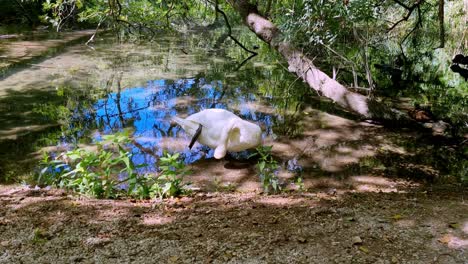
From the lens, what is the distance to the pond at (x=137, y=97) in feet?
19.9

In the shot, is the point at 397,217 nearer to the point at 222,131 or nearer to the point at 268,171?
the point at 268,171

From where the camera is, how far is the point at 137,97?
818cm

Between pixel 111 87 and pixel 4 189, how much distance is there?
4855 mm

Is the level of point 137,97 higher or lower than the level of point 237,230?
higher

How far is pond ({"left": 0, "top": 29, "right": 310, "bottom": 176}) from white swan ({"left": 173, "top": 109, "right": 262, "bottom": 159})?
1.09 ft

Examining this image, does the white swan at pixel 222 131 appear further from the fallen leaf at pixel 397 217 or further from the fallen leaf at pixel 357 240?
the fallen leaf at pixel 357 240

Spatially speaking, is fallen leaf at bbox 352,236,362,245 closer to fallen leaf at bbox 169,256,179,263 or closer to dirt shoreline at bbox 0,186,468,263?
dirt shoreline at bbox 0,186,468,263

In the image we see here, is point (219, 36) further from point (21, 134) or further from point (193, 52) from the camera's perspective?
point (21, 134)

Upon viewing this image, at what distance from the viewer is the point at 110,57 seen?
12.2 metres

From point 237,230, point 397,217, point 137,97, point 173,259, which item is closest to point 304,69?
point 137,97

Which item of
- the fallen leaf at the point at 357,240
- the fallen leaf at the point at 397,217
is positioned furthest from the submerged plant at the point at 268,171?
the fallen leaf at the point at 357,240

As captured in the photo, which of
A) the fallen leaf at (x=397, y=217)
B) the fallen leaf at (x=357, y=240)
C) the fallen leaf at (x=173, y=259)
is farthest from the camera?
the fallen leaf at (x=397, y=217)

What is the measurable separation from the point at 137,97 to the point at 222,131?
3454 millimetres

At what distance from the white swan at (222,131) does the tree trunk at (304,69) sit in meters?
2.20
